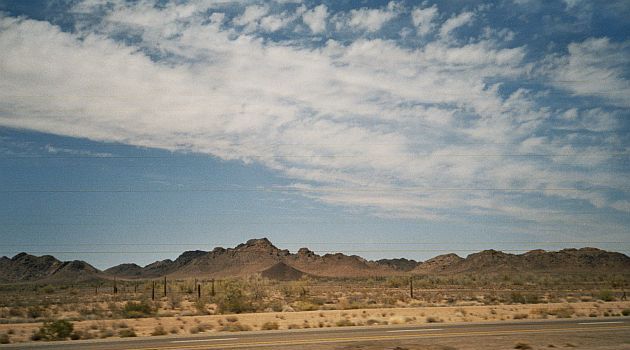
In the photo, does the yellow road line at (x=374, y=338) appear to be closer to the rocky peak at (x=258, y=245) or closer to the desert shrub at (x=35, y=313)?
the desert shrub at (x=35, y=313)

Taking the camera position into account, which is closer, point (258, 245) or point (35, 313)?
point (35, 313)

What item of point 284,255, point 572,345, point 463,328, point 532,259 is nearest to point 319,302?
point 463,328

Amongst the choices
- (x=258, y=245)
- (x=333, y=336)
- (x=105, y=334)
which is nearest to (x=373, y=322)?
(x=333, y=336)

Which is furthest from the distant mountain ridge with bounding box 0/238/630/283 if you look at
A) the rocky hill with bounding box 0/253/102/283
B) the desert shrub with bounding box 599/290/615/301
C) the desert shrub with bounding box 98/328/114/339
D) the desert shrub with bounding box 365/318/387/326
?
the desert shrub with bounding box 98/328/114/339

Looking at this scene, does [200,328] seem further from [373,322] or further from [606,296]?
[606,296]

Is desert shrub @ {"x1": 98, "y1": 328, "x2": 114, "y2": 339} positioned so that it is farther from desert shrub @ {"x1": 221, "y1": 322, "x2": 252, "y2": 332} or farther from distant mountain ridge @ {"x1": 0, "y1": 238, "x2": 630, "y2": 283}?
distant mountain ridge @ {"x1": 0, "y1": 238, "x2": 630, "y2": 283}

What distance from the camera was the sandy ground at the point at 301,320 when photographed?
3064 cm

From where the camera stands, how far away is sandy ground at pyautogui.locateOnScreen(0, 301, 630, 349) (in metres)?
30.6

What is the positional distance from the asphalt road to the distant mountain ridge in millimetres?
118914

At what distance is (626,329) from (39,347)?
25432 mm

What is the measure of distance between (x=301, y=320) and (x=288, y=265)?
128672 mm

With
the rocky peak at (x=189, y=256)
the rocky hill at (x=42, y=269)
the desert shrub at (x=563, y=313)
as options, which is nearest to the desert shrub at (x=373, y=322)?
the desert shrub at (x=563, y=313)

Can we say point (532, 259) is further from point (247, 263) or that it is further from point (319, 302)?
point (319, 302)

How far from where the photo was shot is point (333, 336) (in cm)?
2511
